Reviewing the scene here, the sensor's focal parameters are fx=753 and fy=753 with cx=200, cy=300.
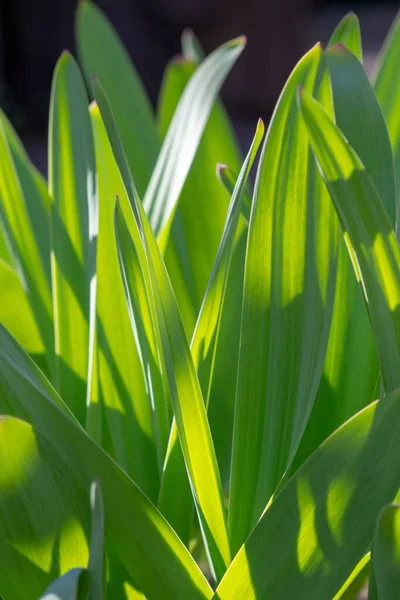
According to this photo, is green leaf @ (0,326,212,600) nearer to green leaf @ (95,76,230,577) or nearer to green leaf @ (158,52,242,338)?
green leaf @ (95,76,230,577)

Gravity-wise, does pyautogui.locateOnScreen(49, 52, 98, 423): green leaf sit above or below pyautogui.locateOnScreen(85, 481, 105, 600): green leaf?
above

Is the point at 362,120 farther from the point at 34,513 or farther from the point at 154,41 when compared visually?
the point at 154,41

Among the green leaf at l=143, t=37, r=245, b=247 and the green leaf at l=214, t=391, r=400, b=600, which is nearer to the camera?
the green leaf at l=214, t=391, r=400, b=600

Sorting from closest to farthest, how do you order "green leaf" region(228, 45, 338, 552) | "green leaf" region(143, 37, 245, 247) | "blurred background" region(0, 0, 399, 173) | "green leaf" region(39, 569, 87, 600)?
"green leaf" region(39, 569, 87, 600) → "green leaf" region(228, 45, 338, 552) → "green leaf" region(143, 37, 245, 247) → "blurred background" region(0, 0, 399, 173)

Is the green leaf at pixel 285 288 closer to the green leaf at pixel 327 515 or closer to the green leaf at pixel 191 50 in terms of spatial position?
the green leaf at pixel 327 515


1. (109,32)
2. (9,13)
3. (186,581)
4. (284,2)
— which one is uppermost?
(9,13)

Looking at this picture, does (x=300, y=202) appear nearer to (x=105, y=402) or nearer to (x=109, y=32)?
(x=105, y=402)

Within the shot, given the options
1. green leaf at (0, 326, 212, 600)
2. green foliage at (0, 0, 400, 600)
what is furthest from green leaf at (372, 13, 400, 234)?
green leaf at (0, 326, 212, 600)

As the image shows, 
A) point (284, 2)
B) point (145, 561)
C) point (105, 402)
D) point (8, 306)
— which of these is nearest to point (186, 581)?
point (145, 561)
